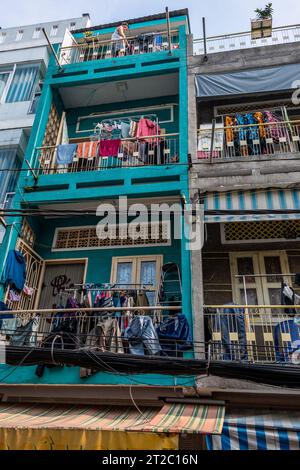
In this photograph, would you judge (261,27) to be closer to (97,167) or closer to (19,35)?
(97,167)

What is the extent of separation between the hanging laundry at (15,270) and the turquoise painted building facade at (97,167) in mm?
191

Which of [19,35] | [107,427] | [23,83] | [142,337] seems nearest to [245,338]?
[142,337]

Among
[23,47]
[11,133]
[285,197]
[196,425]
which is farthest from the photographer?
[23,47]

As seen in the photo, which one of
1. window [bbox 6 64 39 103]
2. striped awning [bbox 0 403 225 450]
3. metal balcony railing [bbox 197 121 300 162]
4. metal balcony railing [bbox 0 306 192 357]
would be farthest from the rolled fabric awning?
striped awning [bbox 0 403 225 450]

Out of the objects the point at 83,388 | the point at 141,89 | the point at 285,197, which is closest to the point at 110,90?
the point at 141,89

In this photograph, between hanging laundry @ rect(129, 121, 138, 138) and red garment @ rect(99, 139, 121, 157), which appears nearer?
red garment @ rect(99, 139, 121, 157)

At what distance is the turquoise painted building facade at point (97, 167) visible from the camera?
8.51m

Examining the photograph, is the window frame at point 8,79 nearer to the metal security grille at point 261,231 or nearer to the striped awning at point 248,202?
the striped awning at point 248,202

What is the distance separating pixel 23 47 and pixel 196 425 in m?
12.7

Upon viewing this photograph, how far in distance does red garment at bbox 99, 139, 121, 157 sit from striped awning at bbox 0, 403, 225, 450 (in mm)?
5808

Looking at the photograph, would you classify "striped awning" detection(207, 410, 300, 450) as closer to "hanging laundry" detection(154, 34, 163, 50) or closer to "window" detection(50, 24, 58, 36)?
"hanging laundry" detection(154, 34, 163, 50)

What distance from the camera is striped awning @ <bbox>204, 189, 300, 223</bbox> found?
298 inches
